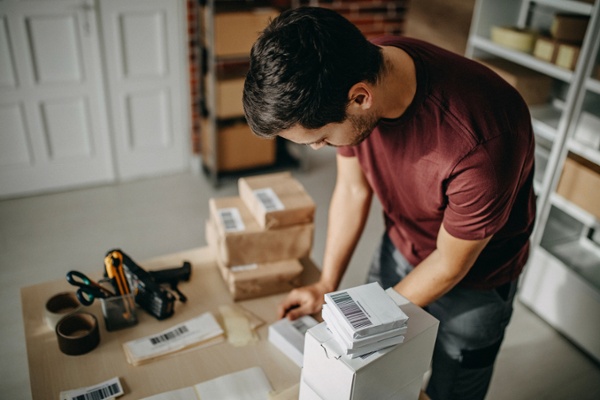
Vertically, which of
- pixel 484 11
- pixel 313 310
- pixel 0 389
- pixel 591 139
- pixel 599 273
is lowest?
pixel 0 389

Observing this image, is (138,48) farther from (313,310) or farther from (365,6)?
(313,310)

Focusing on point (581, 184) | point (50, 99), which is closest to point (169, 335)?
point (581, 184)

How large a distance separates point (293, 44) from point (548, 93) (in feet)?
7.12

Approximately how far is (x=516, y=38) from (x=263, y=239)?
178 cm

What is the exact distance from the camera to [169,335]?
137 centimetres

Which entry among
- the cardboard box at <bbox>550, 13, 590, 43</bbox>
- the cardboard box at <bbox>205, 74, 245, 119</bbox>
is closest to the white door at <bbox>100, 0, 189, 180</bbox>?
the cardboard box at <bbox>205, 74, 245, 119</bbox>

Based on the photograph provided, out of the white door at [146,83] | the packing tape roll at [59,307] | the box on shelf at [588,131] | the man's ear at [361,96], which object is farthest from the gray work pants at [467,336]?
the white door at [146,83]

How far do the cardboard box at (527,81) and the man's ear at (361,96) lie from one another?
5.72 ft

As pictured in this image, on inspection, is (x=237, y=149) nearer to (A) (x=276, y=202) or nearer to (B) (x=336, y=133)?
(A) (x=276, y=202)

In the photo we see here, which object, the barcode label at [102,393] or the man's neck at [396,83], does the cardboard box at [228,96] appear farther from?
the barcode label at [102,393]

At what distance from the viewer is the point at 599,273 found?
2.47 m

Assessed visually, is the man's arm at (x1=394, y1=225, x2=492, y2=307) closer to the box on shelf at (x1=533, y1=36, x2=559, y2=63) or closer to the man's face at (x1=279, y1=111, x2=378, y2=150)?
the man's face at (x1=279, y1=111, x2=378, y2=150)

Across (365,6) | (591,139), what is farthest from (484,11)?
(365,6)

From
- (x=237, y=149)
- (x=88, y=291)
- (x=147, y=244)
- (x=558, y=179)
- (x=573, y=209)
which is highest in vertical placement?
(x=88, y=291)
